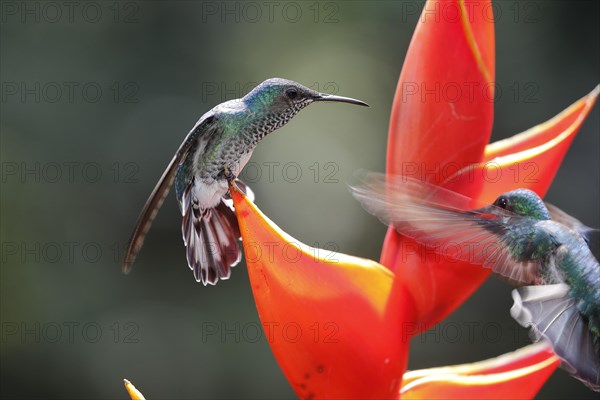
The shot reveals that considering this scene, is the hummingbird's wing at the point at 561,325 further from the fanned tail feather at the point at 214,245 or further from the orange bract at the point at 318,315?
the fanned tail feather at the point at 214,245

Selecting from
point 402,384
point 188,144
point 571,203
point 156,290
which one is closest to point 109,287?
point 156,290

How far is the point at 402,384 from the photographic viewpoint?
3.22 ft

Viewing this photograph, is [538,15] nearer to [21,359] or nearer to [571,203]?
[571,203]

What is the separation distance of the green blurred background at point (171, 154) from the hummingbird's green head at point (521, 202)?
1.58 m

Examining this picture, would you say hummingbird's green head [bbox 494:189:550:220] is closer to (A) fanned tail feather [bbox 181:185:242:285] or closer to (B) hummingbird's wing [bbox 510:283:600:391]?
(B) hummingbird's wing [bbox 510:283:600:391]

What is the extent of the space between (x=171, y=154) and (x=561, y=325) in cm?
177

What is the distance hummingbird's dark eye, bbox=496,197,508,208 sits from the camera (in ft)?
3.29

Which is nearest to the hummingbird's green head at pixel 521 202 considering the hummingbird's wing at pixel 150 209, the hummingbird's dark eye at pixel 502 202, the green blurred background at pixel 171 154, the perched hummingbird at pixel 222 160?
the hummingbird's dark eye at pixel 502 202

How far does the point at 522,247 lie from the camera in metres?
1.08

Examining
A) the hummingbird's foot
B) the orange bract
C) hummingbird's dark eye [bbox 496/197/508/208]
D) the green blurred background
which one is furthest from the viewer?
the green blurred background

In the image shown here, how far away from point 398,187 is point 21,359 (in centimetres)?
206

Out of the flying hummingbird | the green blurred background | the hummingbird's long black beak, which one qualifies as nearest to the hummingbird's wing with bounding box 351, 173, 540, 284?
the flying hummingbird

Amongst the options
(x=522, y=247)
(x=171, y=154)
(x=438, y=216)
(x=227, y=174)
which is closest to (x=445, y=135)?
(x=438, y=216)

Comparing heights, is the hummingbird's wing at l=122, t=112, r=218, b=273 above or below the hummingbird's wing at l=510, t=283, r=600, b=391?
above
